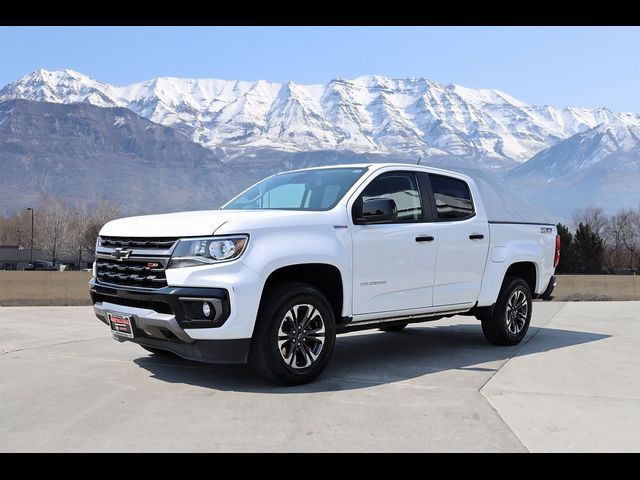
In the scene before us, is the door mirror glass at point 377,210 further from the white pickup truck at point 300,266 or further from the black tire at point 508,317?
the black tire at point 508,317

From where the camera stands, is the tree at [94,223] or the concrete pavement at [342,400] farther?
the tree at [94,223]

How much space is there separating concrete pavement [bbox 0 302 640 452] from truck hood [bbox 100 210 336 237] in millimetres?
1290

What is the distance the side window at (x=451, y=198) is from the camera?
7.21 meters

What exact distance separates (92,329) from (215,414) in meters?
5.32

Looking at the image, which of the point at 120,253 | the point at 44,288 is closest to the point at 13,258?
the point at 44,288

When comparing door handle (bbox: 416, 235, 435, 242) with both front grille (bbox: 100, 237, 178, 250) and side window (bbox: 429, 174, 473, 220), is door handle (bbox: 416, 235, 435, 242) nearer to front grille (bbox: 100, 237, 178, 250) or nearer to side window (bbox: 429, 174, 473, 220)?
side window (bbox: 429, 174, 473, 220)

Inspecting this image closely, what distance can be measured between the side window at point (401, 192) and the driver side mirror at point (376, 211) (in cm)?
25

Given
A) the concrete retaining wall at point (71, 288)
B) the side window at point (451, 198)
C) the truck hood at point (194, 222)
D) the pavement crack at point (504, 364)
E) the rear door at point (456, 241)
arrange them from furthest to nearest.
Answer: the concrete retaining wall at point (71, 288)
the side window at point (451, 198)
the rear door at point (456, 241)
the truck hood at point (194, 222)
the pavement crack at point (504, 364)

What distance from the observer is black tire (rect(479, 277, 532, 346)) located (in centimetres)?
793

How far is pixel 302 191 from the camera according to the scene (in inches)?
266

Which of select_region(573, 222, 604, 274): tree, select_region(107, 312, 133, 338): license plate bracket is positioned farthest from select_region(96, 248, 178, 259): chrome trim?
select_region(573, 222, 604, 274): tree

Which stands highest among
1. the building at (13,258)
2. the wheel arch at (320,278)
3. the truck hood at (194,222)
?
the truck hood at (194,222)

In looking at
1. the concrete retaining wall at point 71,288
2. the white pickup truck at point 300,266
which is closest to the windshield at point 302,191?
the white pickup truck at point 300,266
